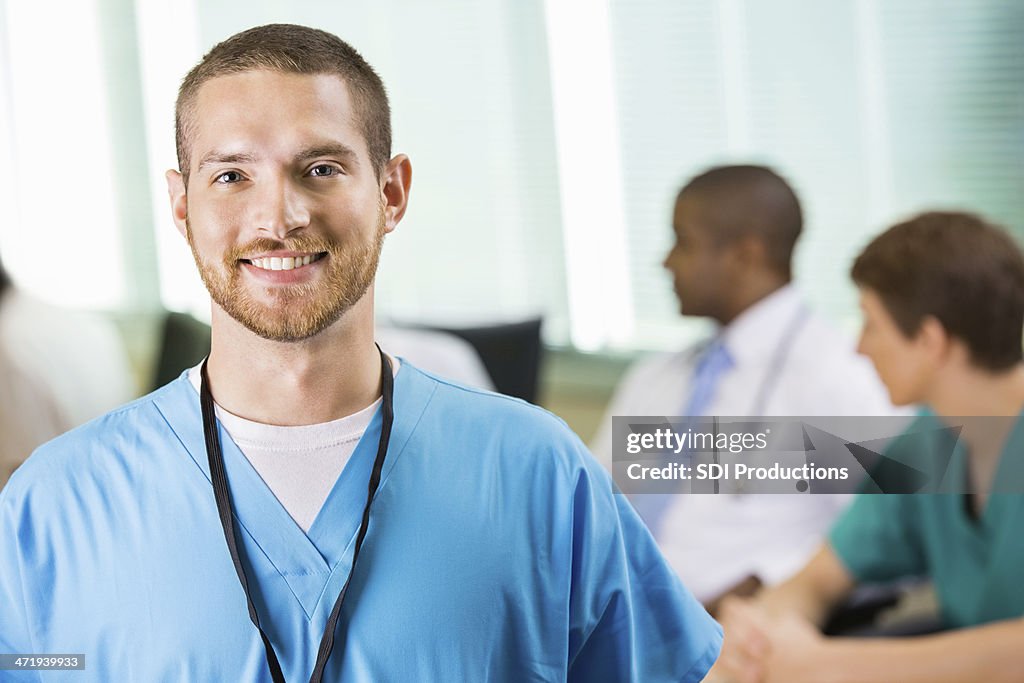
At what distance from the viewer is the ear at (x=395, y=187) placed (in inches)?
39.9

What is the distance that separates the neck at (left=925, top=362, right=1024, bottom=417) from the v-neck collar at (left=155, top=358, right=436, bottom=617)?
1.06 metres

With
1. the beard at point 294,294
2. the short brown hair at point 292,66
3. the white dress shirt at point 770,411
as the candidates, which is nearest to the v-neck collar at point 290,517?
the beard at point 294,294

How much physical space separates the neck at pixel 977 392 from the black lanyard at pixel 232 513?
1.06 m

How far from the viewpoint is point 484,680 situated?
0.94m

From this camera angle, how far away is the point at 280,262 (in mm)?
915

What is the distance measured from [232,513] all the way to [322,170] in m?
0.29

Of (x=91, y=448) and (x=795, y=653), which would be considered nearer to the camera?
(x=91, y=448)

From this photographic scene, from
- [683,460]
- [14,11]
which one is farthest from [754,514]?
[14,11]

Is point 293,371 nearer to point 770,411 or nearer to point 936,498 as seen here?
point 936,498

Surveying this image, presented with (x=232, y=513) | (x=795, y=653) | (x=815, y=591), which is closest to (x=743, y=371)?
(x=815, y=591)

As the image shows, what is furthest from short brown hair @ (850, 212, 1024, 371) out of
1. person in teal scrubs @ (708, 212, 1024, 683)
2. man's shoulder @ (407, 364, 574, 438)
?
man's shoulder @ (407, 364, 574, 438)

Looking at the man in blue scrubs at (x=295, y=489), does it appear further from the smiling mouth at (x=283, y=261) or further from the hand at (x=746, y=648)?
the hand at (x=746, y=648)

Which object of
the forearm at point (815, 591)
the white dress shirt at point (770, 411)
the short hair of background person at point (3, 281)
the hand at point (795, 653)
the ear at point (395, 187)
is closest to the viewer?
the ear at point (395, 187)

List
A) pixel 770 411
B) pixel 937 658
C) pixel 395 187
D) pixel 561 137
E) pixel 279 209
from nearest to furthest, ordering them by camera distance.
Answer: pixel 279 209, pixel 395 187, pixel 937 658, pixel 770 411, pixel 561 137
